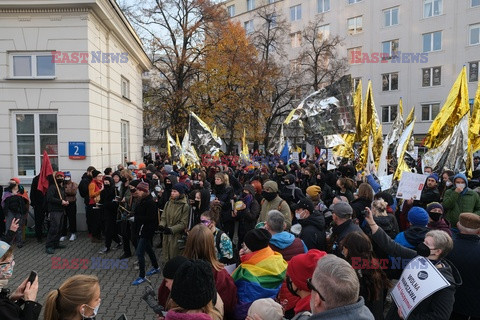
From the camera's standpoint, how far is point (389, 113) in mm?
35062

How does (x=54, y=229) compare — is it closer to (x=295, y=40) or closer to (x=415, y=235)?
(x=415, y=235)

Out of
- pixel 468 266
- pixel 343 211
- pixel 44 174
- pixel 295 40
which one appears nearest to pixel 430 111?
pixel 295 40

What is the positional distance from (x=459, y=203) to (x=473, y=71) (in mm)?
30052

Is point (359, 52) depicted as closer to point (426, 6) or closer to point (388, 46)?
point (388, 46)

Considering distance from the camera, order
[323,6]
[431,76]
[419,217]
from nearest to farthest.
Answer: [419,217] → [431,76] → [323,6]

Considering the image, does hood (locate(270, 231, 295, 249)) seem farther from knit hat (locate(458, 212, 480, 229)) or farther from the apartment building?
the apartment building

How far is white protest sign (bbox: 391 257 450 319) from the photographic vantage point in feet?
9.23

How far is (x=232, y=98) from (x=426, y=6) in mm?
20713

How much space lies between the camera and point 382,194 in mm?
6152

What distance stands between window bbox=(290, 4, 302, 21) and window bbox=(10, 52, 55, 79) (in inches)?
1453

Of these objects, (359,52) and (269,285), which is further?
(359,52)

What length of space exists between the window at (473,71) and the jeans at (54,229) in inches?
1315

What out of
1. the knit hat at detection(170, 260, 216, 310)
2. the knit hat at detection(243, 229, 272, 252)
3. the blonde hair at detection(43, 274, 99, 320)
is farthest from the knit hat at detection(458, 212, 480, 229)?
the blonde hair at detection(43, 274, 99, 320)

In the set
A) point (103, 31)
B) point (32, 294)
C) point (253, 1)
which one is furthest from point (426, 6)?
point (32, 294)
